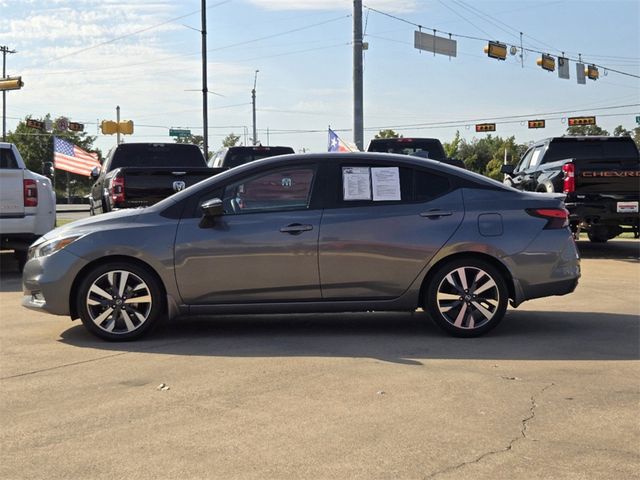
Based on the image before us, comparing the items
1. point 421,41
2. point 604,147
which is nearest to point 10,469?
point 604,147

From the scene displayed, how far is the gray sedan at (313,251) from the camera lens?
6355mm

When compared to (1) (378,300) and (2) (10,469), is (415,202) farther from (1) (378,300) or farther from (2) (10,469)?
(2) (10,469)

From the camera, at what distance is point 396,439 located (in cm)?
405

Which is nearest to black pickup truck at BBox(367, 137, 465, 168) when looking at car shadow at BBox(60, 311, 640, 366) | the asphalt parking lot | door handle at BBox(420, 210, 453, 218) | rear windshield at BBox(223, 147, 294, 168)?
rear windshield at BBox(223, 147, 294, 168)

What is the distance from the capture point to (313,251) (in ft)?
21.0

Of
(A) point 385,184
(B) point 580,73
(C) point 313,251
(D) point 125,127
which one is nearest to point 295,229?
(C) point 313,251

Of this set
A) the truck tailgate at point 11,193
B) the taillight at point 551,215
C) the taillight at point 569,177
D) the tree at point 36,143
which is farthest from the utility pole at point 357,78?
the tree at point 36,143

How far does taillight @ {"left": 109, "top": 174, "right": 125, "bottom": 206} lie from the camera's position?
37.9 feet

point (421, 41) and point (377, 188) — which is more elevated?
point (421, 41)

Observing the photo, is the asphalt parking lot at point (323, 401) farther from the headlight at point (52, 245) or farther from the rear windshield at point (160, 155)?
the rear windshield at point (160, 155)

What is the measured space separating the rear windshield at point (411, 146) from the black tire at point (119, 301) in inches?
400

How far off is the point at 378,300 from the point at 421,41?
66.6 ft

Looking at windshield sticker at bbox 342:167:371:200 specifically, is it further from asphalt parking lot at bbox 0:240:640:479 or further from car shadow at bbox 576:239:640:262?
car shadow at bbox 576:239:640:262

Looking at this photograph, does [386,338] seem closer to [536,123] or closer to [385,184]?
[385,184]
